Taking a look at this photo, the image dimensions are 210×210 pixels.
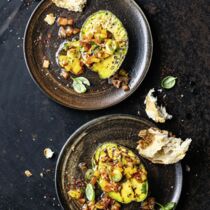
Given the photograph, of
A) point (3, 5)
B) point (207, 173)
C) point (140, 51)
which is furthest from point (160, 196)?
point (3, 5)

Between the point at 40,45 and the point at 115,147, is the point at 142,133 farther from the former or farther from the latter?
the point at 40,45

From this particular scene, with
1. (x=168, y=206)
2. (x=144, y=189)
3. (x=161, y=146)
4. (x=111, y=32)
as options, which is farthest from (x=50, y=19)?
(x=168, y=206)

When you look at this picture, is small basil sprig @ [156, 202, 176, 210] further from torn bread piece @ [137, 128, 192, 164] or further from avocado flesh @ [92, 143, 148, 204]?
torn bread piece @ [137, 128, 192, 164]

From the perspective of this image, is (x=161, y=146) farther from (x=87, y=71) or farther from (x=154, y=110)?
(x=87, y=71)

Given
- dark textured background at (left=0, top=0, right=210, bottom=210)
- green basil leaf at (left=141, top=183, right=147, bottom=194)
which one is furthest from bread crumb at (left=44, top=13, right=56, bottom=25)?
green basil leaf at (left=141, top=183, right=147, bottom=194)

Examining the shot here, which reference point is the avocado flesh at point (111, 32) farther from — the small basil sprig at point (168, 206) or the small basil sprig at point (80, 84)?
the small basil sprig at point (168, 206)
